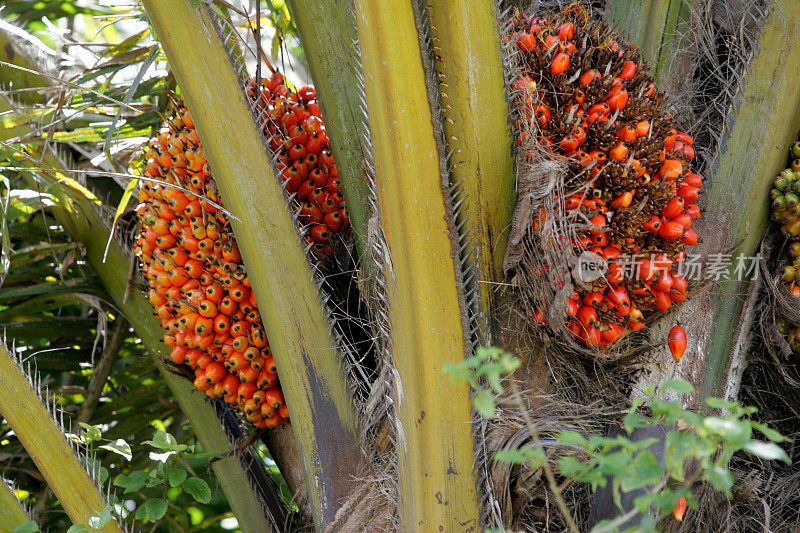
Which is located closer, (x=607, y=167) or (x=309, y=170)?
(x=607, y=167)

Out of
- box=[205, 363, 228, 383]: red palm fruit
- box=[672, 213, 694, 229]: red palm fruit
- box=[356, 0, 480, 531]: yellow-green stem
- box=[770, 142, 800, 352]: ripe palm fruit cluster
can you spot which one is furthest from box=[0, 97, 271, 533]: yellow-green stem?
box=[770, 142, 800, 352]: ripe palm fruit cluster

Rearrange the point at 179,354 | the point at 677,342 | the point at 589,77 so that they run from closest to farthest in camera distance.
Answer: the point at 589,77 → the point at 677,342 → the point at 179,354

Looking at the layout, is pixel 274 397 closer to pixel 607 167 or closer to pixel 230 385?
pixel 230 385

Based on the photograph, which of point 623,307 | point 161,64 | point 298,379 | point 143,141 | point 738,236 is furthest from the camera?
point 161,64

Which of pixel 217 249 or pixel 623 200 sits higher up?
pixel 623 200

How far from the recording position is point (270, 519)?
188 cm

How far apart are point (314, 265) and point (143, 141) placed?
1.05 meters

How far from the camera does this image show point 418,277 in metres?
1.28

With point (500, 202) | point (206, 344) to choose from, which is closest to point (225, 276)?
point (206, 344)

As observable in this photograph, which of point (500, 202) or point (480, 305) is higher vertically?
point (500, 202)

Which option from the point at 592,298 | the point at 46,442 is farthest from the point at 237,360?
the point at 592,298

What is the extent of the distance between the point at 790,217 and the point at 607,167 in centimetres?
59

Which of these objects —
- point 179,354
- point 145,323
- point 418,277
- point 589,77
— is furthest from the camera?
point 145,323

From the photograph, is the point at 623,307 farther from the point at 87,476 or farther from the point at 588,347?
the point at 87,476
